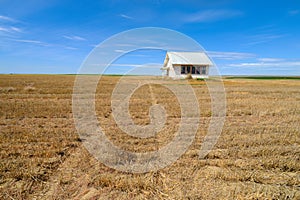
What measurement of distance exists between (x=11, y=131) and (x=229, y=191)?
6.05m

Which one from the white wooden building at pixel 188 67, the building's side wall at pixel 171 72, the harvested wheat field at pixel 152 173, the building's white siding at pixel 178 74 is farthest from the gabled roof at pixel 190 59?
the harvested wheat field at pixel 152 173

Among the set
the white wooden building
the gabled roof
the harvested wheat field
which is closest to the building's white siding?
the white wooden building

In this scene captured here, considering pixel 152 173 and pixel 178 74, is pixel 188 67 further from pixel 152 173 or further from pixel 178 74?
pixel 152 173

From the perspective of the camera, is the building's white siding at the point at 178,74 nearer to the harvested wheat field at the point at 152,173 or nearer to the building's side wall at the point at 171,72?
the building's side wall at the point at 171,72

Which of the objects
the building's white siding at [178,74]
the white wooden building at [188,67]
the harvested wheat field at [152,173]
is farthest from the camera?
the building's white siding at [178,74]

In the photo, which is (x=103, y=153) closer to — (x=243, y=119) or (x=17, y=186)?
(x=17, y=186)

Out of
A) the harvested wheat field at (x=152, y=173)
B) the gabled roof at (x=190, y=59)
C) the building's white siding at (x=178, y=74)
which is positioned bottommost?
the harvested wheat field at (x=152, y=173)

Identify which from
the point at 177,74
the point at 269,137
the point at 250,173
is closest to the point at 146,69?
the point at 269,137

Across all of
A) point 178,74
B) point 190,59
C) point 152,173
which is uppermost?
point 190,59

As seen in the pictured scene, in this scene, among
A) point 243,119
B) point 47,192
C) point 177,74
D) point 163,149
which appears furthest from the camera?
point 177,74

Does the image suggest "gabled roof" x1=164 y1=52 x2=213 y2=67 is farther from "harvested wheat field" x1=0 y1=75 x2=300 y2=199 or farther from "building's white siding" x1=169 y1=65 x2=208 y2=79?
"harvested wheat field" x1=0 y1=75 x2=300 y2=199

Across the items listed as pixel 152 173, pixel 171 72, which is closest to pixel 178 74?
pixel 171 72

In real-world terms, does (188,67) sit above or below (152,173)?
above

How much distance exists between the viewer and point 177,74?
34.6m
